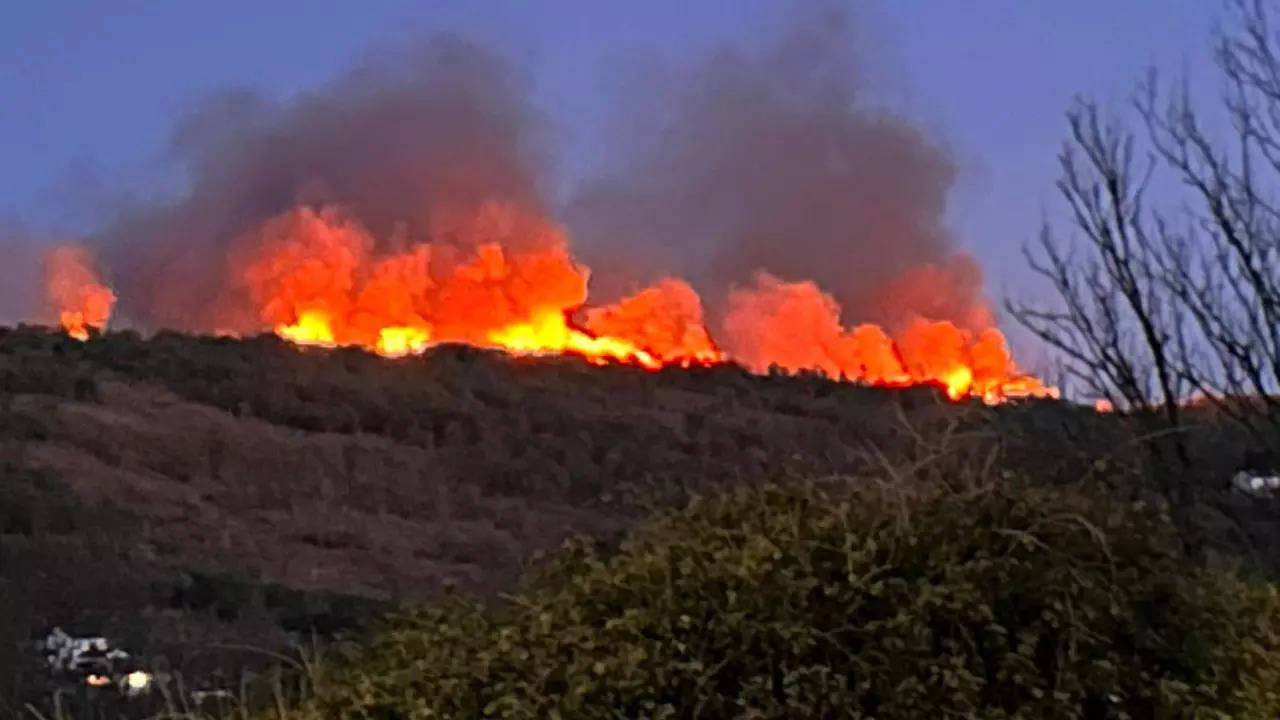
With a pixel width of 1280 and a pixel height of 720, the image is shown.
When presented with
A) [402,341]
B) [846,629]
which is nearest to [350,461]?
[402,341]

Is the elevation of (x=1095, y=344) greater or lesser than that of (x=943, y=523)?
greater

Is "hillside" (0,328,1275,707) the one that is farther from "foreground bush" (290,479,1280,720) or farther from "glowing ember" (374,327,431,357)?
"glowing ember" (374,327,431,357)

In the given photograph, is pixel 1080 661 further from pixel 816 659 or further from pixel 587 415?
pixel 587 415

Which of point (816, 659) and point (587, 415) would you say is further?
point (587, 415)

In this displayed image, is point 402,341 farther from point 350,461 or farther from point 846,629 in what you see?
point 846,629

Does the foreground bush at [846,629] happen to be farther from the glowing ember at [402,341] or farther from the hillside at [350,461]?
Answer: the glowing ember at [402,341]

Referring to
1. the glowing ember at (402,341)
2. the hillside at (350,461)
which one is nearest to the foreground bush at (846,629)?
the hillside at (350,461)

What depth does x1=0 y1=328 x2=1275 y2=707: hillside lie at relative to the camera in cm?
1034

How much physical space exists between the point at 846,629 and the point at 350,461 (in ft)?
55.8

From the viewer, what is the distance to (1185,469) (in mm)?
9914

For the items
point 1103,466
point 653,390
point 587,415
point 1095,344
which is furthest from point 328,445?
point 1103,466

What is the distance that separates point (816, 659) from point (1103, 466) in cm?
170

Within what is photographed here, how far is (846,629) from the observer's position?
5.16 metres

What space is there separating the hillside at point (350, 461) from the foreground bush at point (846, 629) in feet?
1.50
